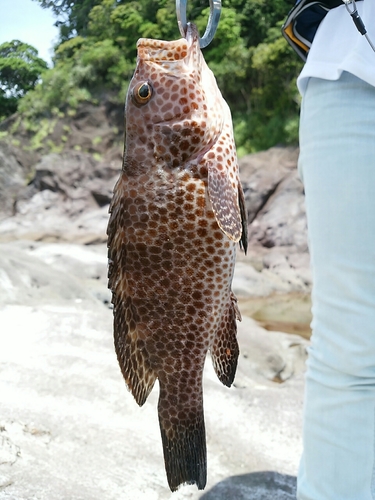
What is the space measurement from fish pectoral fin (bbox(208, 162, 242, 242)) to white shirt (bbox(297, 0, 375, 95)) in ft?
1.61

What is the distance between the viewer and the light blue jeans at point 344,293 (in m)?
1.54

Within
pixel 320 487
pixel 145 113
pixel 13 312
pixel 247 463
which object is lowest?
pixel 247 463

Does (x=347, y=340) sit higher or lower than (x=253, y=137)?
higher

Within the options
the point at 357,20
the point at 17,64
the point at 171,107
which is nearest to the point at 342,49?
the point at 357,20

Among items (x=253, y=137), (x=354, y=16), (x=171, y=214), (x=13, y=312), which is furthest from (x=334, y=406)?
(x=253, y=137)

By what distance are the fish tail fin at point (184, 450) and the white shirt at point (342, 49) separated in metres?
1.07

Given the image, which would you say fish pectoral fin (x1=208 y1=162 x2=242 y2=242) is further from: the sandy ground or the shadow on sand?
the shadow on sand

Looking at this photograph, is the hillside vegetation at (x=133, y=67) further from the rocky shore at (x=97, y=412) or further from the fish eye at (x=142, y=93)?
the fish eye at (x=142, y=93)

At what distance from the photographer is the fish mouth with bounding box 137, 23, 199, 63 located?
4.75 ft

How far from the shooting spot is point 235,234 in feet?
4.33

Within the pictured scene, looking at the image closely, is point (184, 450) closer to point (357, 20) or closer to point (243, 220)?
point (243, 220)

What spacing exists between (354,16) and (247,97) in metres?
20.8

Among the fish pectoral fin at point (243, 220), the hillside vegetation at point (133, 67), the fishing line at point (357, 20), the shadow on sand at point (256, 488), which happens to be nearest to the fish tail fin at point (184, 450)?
the fish pectoral fin at point (243, 220)

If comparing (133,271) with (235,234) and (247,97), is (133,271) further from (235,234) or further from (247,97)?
(247,97)
